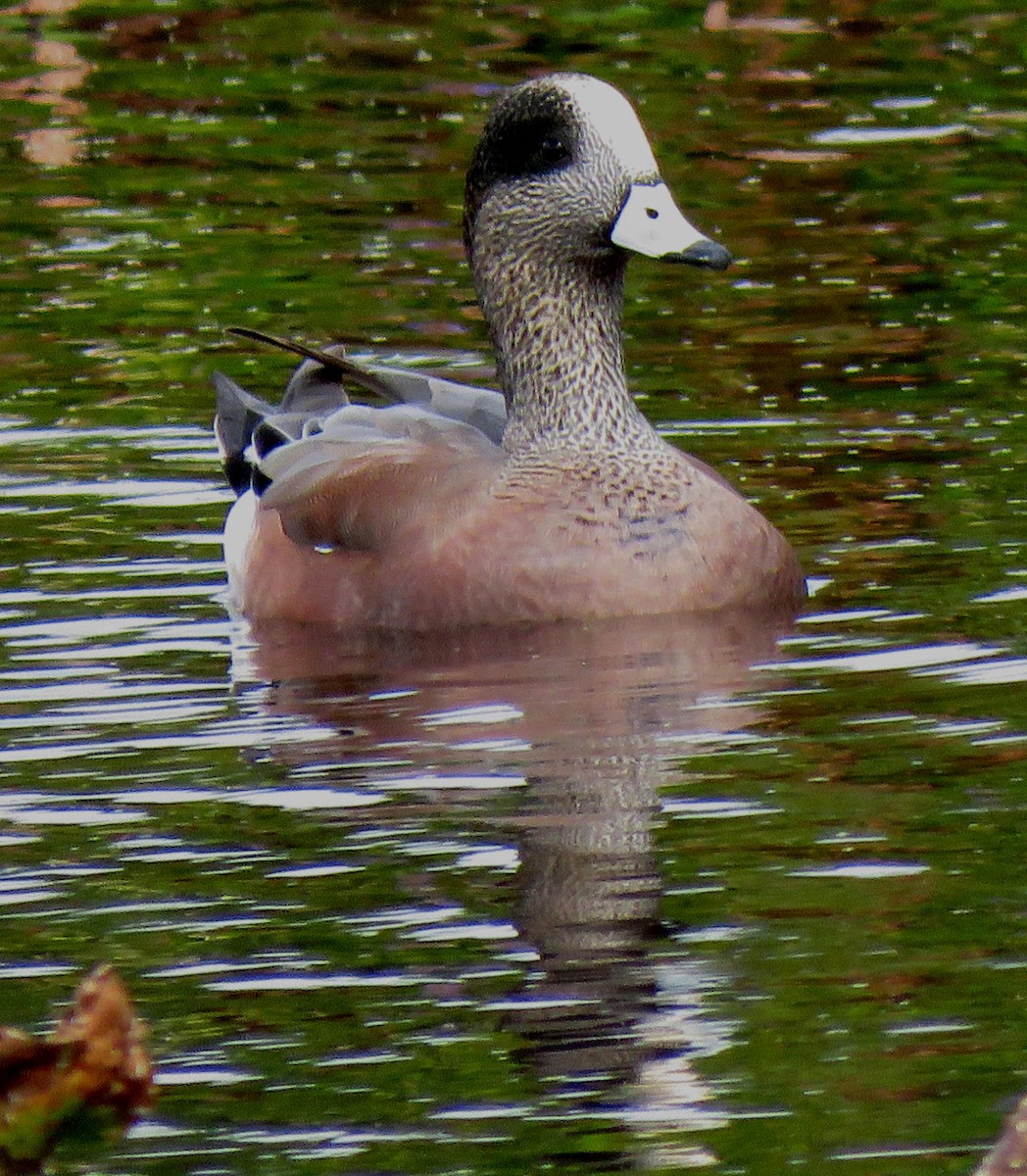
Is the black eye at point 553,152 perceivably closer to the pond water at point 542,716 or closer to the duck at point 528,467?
the duck at point 528,467

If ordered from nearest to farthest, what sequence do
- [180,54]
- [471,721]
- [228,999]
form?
1. [228,999]
2. [471,721]
3. [180,54]

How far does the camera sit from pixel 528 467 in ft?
26.2

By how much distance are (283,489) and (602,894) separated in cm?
299

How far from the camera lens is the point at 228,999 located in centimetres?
505

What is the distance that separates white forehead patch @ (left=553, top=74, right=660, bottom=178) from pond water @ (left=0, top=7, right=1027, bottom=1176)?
1167mm

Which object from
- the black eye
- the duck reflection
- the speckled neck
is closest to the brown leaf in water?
the duck reflection

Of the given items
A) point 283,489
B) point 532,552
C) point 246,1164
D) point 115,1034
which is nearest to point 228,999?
point 246,1164

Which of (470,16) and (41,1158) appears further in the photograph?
(470,16)

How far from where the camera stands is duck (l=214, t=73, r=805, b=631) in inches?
303

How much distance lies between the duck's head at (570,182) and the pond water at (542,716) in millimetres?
1008

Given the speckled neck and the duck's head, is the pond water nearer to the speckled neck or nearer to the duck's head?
the speckled neck

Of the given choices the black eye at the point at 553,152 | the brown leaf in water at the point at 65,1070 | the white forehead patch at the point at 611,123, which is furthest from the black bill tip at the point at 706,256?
the brown leaf in water at the point at 65,1070

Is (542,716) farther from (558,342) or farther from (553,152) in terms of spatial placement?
(553,152)

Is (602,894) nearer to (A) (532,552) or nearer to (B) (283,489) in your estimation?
(A) (532,552)
